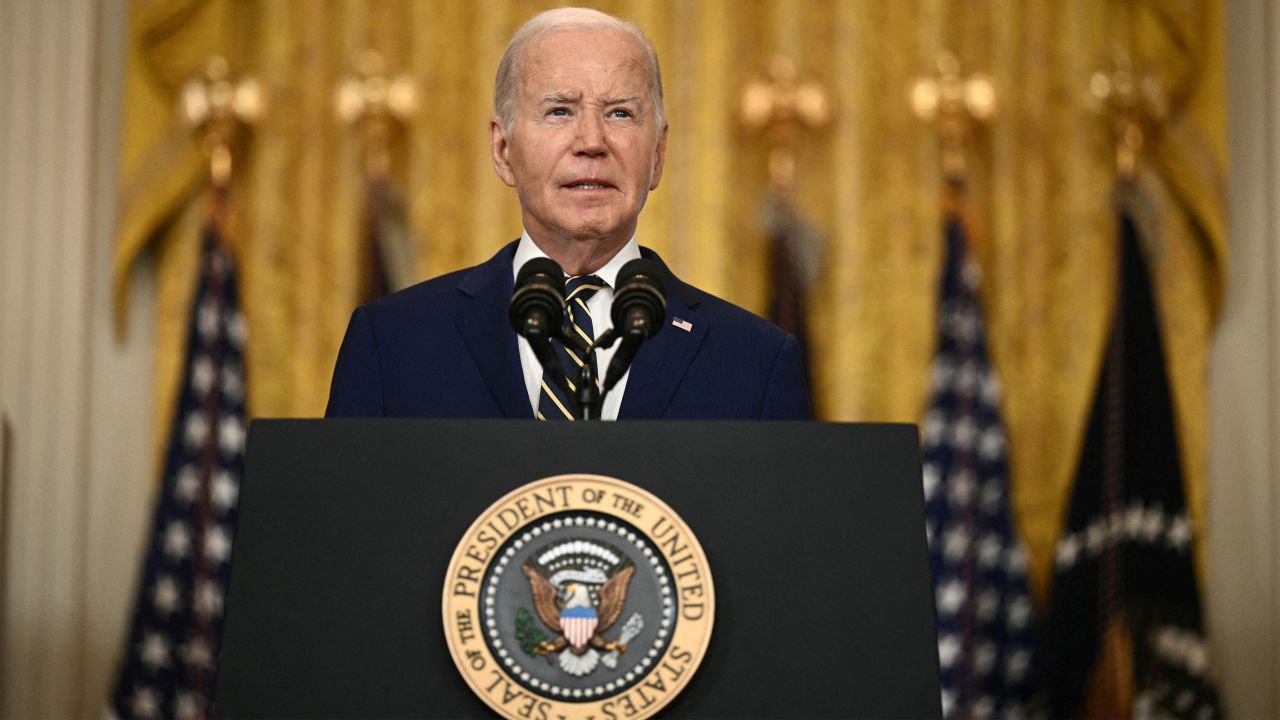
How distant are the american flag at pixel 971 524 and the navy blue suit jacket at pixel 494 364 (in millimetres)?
3564

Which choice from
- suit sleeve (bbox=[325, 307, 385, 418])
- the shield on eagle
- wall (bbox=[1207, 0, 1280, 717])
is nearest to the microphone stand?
the shield on eagle

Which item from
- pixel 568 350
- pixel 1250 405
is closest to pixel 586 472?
pixel 568 350

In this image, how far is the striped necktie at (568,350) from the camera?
2.01m

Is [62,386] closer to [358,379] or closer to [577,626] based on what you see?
[358,379]

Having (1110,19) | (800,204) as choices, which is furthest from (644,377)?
(1110,19)

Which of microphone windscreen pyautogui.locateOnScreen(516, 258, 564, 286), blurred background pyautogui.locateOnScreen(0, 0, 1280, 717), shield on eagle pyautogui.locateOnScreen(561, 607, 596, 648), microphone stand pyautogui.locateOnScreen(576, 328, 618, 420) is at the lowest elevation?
shield on eagle pyautogui.locateOnScreen(561, 607, 596, 648)

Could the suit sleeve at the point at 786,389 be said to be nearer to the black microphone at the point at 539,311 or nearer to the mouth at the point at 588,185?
the mouth at the point at 588,185

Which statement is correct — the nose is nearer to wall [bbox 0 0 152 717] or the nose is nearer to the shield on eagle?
the shield on eagle

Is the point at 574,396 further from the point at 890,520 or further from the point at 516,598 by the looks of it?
the point at 890,520

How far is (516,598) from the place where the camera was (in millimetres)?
1480

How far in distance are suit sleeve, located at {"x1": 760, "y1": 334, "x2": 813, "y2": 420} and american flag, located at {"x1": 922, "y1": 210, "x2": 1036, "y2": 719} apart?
3485 mm

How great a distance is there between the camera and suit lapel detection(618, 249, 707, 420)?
2.05m

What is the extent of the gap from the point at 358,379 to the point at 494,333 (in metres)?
0.21

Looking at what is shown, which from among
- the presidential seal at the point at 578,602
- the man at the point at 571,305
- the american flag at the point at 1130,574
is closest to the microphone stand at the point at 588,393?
the presidential seal at the point at 578,602
